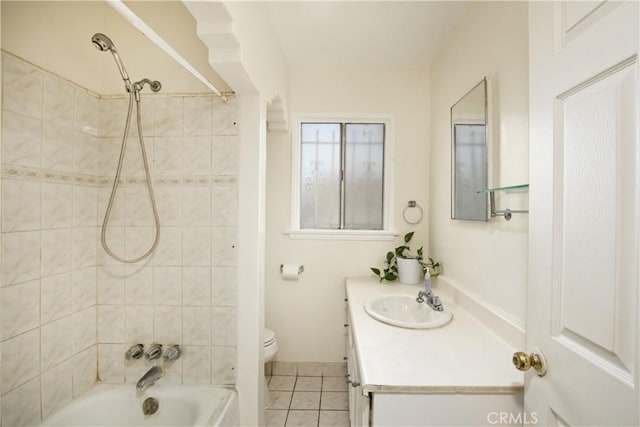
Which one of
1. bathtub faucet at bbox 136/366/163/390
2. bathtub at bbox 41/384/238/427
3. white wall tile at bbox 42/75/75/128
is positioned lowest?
bathtub at bbox 41/384/238/427

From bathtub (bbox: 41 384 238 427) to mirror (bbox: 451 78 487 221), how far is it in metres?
1.68

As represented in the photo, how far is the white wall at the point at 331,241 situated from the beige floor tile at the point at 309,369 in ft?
0.13

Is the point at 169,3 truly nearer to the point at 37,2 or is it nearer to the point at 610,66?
the point at 37,2

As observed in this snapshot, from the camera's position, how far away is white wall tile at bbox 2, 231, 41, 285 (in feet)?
3.65

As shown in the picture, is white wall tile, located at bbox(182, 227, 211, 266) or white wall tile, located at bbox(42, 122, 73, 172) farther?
white wall tile, located at bbox(182, 227, 211, 266)

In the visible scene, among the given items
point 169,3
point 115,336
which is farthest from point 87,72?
point 115,336

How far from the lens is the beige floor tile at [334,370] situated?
224 cm

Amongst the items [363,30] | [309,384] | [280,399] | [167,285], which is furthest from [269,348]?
[363,30]

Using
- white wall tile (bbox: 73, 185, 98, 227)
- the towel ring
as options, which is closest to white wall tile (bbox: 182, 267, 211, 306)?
white wall tile (bbox: 73, 185, 98, 227)

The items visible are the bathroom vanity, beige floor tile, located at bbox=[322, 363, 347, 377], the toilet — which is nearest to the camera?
the bathroom vanity

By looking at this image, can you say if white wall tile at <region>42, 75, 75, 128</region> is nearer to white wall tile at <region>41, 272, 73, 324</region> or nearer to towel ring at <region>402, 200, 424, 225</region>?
white wall tile at <region>41, 272, 73, 324</region>

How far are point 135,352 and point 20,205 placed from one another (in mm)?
917

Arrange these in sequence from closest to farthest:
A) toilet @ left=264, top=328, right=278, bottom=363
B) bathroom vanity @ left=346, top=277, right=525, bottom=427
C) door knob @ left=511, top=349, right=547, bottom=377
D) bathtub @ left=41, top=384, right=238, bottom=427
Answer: door knob @ left=511, top=349, right=547, bottom=377
bathroom vanity @ left=346, top=277, right=525, bottom=427
bathtub @ left=41, top=384, right=238, bottom=427
toilet @ left=264, top=328, right=278, bottom=363

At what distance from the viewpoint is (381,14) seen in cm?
171
